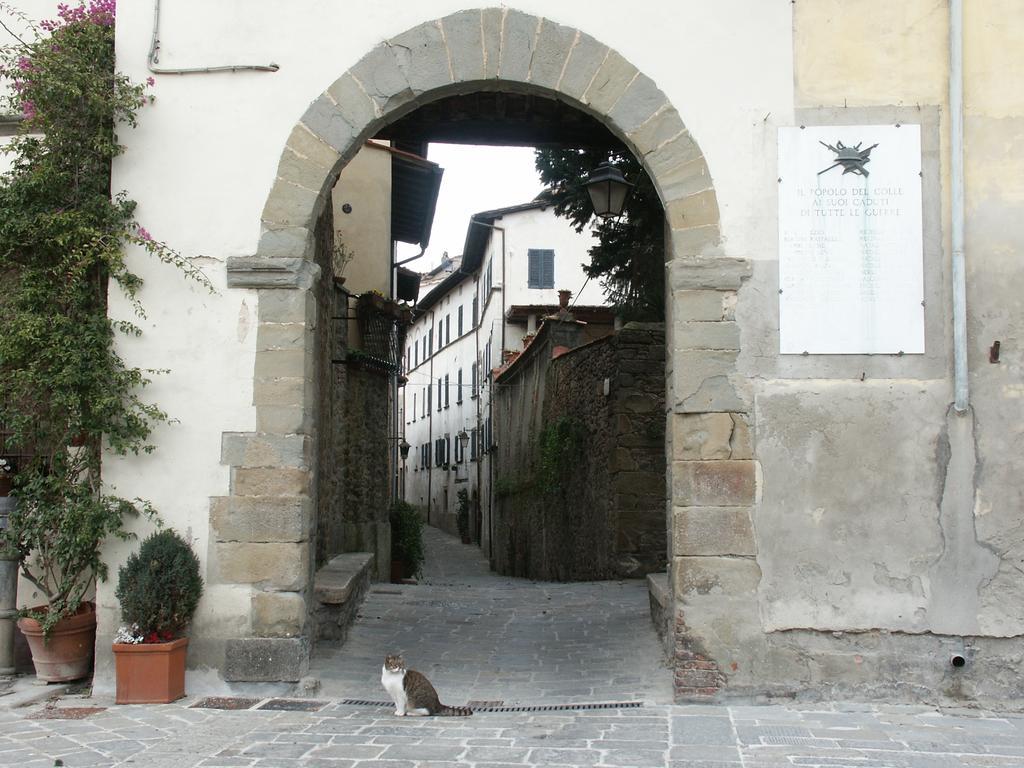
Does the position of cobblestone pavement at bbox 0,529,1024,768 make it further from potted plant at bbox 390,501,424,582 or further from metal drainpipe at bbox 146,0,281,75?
potted plant at bbox 390,501,424,582

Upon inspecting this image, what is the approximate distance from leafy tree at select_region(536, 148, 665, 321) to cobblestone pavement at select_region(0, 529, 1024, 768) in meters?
4.47

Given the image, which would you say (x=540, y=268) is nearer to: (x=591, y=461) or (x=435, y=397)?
(x=435, y=397)

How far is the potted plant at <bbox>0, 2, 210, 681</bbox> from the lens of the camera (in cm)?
564

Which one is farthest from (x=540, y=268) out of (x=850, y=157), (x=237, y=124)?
(x=850, y=157)

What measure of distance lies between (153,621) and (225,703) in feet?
1.96

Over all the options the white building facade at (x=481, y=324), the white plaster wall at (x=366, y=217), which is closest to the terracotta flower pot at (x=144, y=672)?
the white plaster wall at (x=366, y=217)

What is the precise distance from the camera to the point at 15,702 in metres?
5.46

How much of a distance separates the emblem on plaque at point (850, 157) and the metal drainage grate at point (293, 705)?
4.10m

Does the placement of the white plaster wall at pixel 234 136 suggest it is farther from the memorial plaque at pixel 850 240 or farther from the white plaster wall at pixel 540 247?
the white plaster wall at pixel 540 247

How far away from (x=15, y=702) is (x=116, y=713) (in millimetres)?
652

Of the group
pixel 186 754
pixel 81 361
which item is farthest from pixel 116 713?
pixel 81 361

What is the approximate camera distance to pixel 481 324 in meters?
30.1

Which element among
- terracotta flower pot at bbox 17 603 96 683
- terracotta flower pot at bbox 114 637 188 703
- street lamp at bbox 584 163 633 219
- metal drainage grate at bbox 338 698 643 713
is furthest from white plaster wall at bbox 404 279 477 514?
terracotta flower pot at bbox 114 637 188 703

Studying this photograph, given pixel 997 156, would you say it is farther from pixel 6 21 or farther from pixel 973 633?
pixel 6 21
